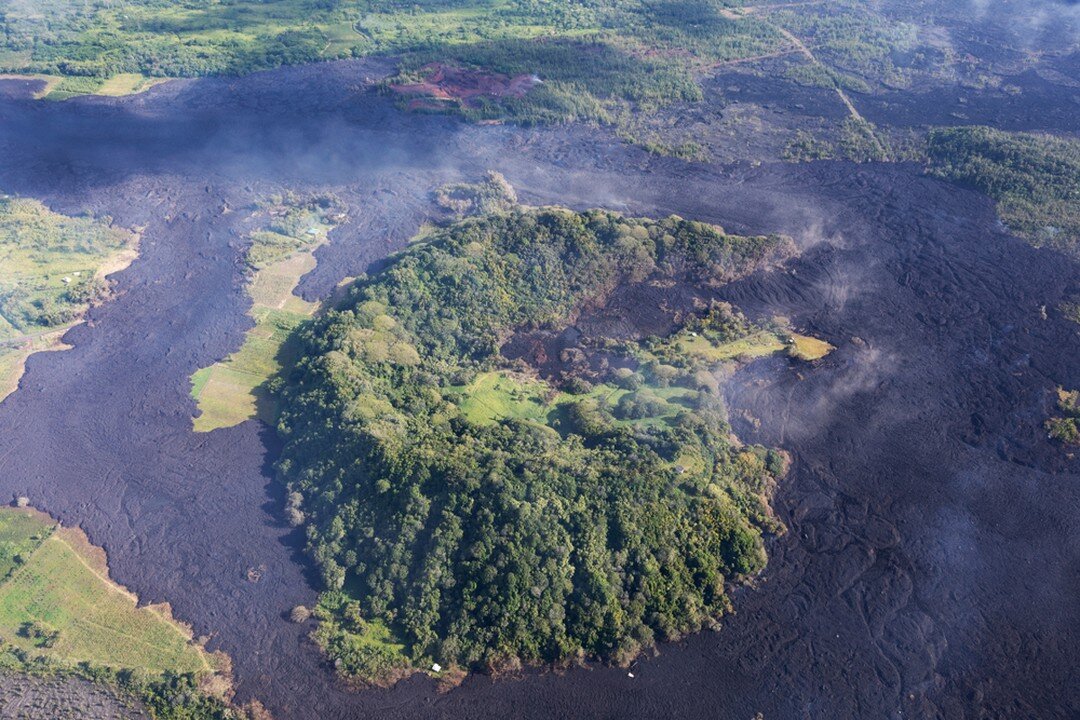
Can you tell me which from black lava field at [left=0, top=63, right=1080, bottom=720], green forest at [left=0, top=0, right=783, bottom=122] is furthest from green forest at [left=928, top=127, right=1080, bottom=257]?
green forest at [left=0, top=0, right=783, bottom=122]

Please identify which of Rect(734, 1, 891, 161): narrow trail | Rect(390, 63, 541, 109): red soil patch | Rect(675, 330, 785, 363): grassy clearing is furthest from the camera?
Rect(390, 63, 541, 109): red soil patch

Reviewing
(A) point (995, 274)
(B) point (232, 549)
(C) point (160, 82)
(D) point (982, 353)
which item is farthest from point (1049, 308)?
(C) point (160, 82)

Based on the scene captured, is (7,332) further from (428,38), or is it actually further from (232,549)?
(428,38)

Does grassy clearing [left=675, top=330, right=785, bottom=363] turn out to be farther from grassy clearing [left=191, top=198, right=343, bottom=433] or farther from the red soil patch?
the red soil patch

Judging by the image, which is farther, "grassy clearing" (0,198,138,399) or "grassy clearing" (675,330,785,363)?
"grassy clearing" (0,198,138,399)

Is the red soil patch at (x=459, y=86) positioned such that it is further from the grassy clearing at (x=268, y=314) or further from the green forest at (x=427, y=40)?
the grassy clearing at (x=268, y=314)

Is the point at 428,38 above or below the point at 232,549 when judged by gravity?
above
